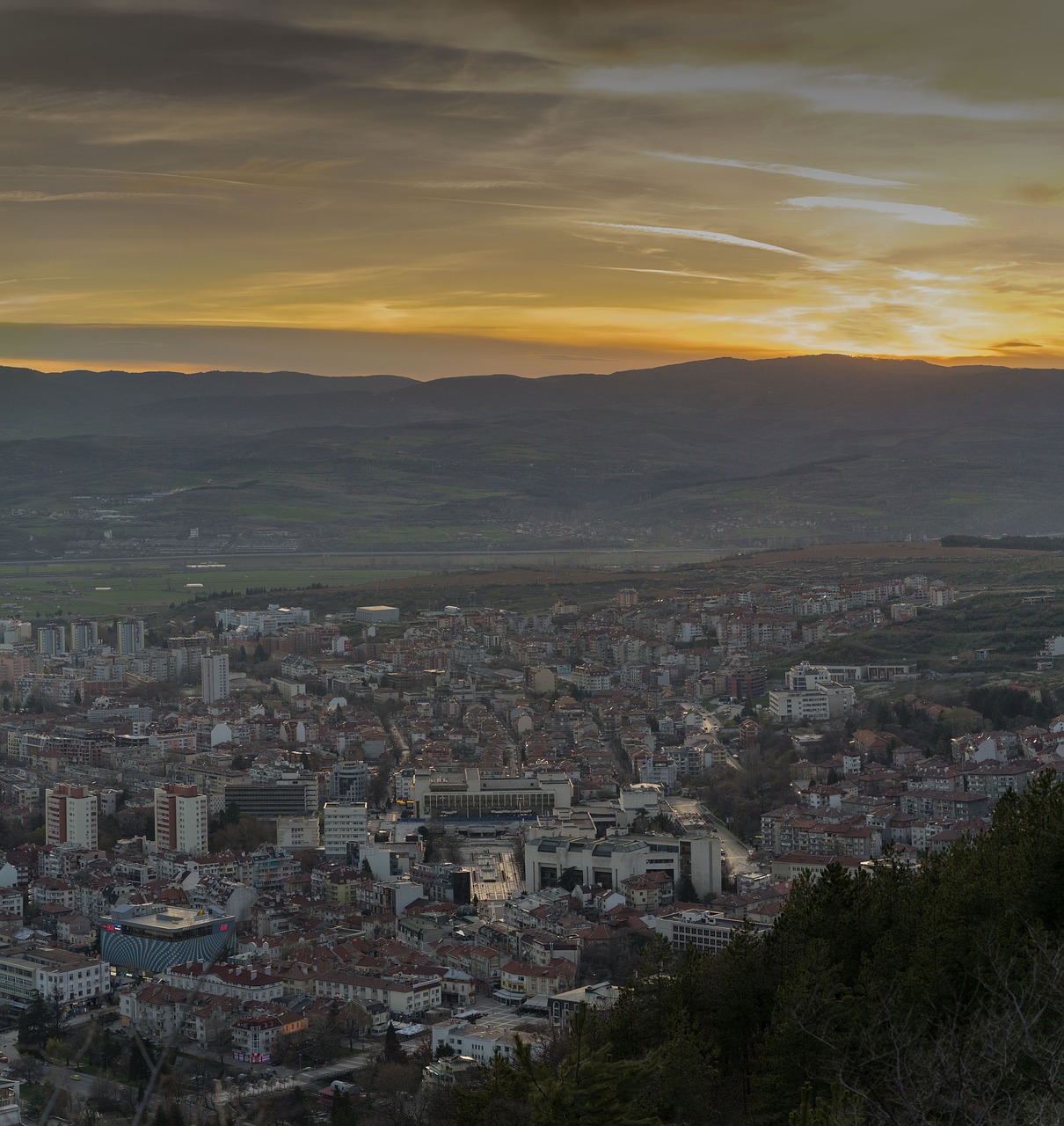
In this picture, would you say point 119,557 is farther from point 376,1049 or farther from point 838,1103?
point 838,1103

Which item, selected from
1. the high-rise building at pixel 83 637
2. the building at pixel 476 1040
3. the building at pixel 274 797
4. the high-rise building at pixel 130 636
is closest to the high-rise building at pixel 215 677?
the high-rise building at pixel 130 636

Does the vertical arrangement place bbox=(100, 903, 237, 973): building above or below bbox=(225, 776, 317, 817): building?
below

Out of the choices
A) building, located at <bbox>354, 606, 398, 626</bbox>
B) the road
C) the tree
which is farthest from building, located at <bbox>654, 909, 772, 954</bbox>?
building, located at <bbox>354, 606, 398, 626</bbox>

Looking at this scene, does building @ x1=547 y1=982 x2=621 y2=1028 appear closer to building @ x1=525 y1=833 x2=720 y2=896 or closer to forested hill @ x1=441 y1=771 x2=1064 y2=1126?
forested hill @ x1=441 y1=771 x2=1064 y2=1126

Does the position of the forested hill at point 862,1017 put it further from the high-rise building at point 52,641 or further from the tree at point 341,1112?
the high-rise building at point 52,641

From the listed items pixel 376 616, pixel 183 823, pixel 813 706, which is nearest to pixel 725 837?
pixel 183 823

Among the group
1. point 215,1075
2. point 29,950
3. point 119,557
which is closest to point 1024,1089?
point 215,1075
